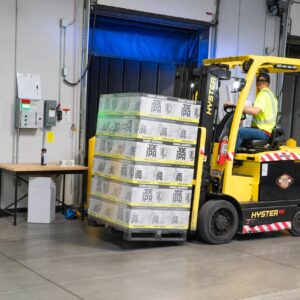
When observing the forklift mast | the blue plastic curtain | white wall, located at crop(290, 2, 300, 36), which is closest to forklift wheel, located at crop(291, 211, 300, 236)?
the forklift mast

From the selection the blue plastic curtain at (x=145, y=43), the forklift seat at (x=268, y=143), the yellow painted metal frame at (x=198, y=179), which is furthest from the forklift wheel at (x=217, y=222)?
the blue plastic curtain at (x=145, y=43)

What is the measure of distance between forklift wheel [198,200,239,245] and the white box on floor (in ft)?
7.73

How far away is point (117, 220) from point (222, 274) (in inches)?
59.8

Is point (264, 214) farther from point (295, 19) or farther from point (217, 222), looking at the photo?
point (295, 19)

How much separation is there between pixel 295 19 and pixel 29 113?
19.9ft

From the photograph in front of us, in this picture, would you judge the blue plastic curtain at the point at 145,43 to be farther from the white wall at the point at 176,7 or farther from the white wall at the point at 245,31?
the white wall at the point at 176,7

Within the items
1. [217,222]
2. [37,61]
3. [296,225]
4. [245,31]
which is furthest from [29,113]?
[245,31]

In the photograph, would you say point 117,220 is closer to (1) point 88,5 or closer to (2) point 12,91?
(2) point 12,91

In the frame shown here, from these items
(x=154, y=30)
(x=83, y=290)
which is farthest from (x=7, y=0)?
(x=83, y=290)

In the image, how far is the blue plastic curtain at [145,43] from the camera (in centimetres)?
952

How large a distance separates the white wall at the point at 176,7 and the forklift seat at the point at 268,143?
10.5ft

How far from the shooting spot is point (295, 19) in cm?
1110

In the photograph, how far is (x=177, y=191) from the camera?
654 cm

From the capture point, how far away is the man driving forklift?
739 centimetres
